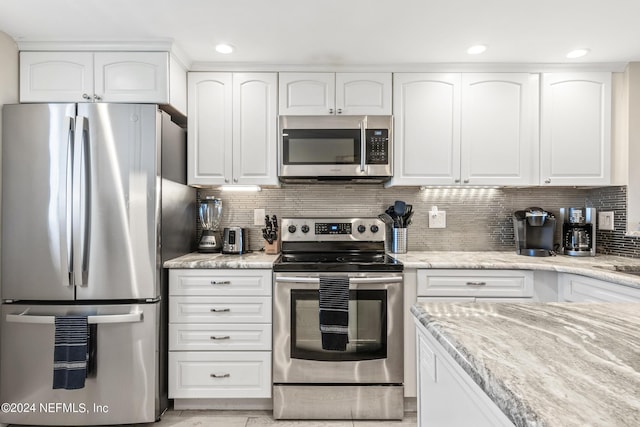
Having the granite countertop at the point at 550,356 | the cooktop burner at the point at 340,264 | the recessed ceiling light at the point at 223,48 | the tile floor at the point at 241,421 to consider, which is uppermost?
the recessed ceiling light at the point at 223,48

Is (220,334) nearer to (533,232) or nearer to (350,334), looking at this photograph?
(350,334)

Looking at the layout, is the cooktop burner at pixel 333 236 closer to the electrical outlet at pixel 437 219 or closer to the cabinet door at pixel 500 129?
the electrical outlet at pixel 437 219

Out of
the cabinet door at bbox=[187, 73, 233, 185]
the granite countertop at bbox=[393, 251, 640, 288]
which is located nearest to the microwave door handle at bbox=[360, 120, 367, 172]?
the granite countertop at bbox=[393, 251, 640, 288]

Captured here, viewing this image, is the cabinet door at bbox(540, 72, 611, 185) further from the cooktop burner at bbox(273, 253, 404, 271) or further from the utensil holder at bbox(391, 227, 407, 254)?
the cooktop burner at bbox(273, 253, 404, 271)

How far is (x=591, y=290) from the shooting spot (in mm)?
1882

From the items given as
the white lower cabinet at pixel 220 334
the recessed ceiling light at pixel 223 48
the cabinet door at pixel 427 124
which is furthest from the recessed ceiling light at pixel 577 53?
the white lower cabinet at pixel 220 334

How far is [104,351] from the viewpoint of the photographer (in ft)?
6.29

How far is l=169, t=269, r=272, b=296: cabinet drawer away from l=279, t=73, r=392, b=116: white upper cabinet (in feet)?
3.72

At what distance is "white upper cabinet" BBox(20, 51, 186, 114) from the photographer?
2.10m

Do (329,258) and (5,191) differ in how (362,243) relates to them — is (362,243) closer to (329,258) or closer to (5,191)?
(329,258)

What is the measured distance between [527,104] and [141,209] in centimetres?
263

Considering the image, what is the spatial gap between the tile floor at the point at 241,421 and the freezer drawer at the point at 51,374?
243mm

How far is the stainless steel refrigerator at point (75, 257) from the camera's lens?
1.92 meters

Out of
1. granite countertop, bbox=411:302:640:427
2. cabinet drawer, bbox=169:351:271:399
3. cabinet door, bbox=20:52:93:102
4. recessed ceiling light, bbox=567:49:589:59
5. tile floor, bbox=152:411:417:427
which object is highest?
recessed ceiling light, bbox=567:49:589:59
